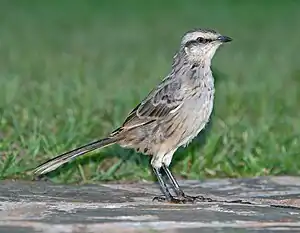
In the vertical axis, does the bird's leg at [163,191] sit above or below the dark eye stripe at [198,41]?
below

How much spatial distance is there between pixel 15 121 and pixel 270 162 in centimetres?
212

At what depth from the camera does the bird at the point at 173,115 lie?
22.9 ft

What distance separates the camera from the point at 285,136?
843 centimetres

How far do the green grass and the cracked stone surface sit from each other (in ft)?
1.85

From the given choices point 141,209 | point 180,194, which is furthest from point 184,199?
point 141,209

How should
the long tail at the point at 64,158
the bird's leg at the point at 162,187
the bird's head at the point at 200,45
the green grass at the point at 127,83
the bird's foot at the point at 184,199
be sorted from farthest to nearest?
the green grass at the point at 127,83
the bird's head at the point at 200,45
the long tail at the point at 64,158
the bird's leg at the point at 162,187
the bird's foot at the point at 184,199

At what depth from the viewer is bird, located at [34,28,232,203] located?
6.97m

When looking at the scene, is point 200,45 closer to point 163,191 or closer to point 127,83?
point 163,191

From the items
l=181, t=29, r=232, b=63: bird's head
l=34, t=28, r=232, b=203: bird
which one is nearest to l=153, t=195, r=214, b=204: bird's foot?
l=34, t=28, r=232, b=203: bird

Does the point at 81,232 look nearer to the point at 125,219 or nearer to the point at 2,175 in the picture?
the point at 125,219

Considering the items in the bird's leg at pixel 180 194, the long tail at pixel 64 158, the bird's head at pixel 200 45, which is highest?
the bird's head at pixel 200 45

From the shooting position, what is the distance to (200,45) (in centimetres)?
732

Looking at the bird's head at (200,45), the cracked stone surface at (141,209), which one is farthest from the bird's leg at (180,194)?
the bird's head at (200,45)

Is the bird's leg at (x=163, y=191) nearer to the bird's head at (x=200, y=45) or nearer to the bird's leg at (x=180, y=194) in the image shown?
the bird's leg at (x=180, y=194)
